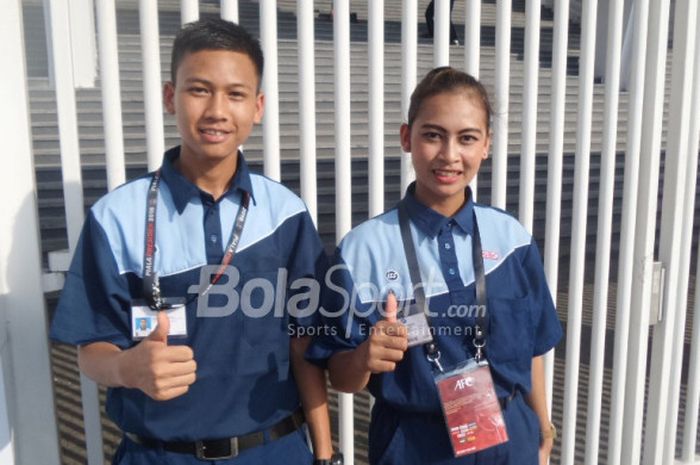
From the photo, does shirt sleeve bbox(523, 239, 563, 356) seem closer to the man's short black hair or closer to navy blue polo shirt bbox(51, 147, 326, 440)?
navy blue polo shirt bbox(51, 147, 326, 440)

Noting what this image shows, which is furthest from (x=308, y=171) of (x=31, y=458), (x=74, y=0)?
(x=74, y=0)

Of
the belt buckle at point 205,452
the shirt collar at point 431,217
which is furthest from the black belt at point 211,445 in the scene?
the shirt collar at point 431,217

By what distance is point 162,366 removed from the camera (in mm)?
1481

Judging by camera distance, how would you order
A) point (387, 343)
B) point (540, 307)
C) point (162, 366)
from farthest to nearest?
point (540, 307) → point (387, 343) → point (162, 366)

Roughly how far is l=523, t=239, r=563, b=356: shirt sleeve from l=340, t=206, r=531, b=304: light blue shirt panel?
0.09 m

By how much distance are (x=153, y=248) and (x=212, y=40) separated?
51 cm

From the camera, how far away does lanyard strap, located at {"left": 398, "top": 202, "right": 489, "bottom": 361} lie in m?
1.78

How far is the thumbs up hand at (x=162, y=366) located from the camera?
149 cm

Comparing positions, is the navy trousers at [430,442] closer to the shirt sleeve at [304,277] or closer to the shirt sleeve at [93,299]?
the shirt sleeve at [304,277]

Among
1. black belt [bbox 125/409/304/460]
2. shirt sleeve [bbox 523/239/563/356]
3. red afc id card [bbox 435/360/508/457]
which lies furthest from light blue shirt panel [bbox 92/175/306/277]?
shirt sleeve [bbox 523/239/563/356]

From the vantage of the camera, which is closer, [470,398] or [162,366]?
[162,366]

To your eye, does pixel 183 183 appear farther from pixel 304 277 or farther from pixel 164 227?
pixel 304 277

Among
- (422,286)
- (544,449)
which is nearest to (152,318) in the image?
(422,286)

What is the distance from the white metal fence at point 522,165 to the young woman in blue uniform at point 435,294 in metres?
0.48
